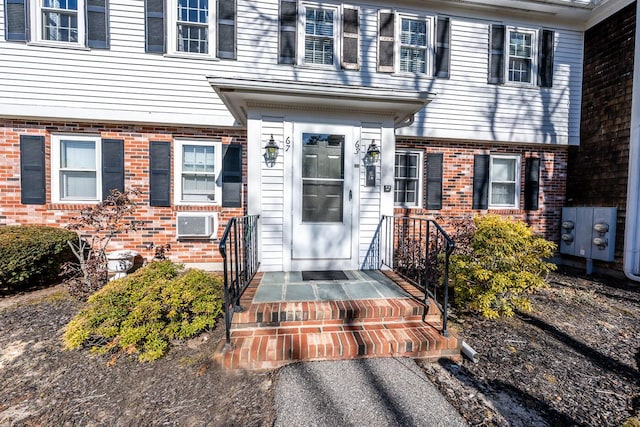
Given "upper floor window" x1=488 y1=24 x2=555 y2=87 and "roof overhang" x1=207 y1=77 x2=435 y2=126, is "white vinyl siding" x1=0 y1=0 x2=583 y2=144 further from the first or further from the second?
"roof overhang" x1=207 y1=77 x2=435 y2=126

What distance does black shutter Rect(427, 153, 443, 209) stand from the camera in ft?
19.2

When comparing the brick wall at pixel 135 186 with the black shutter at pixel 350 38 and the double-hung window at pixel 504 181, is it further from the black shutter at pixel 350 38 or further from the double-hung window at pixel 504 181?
the double-hung window at pixel 504 181

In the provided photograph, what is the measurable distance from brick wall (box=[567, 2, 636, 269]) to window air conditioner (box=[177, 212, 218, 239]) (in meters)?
7.98

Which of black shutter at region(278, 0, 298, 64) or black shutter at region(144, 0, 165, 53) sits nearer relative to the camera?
black shutter at region(144, 0, 165, 53)

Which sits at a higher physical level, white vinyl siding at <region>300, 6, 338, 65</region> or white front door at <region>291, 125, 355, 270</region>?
white vinyl siding at <region>300, 6, 338, 65</region>

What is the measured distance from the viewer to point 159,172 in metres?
5.12

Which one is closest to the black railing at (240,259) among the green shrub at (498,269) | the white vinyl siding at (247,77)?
the white vinyl siding at (247,77)

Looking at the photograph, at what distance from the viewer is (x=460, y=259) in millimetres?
3697

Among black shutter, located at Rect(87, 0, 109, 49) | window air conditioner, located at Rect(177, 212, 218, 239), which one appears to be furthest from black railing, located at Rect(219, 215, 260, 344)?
black shutter, located at Rect(87, 0, 109, 49)

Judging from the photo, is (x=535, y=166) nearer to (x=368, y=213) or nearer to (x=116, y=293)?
(x=368, y=213)

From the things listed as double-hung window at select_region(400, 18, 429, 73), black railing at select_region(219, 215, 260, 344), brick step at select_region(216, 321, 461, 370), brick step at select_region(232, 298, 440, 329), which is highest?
double-hung window at select_region(400, 18, 429, 73)

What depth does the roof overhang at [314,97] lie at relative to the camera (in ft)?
11.0

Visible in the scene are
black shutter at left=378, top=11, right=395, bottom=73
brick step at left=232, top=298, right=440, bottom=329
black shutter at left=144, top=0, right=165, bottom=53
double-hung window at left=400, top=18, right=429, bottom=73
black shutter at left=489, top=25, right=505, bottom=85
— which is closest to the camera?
brick step at left=232, top=298, right=440, bottom=329

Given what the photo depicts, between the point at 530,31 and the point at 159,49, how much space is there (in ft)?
25.2
